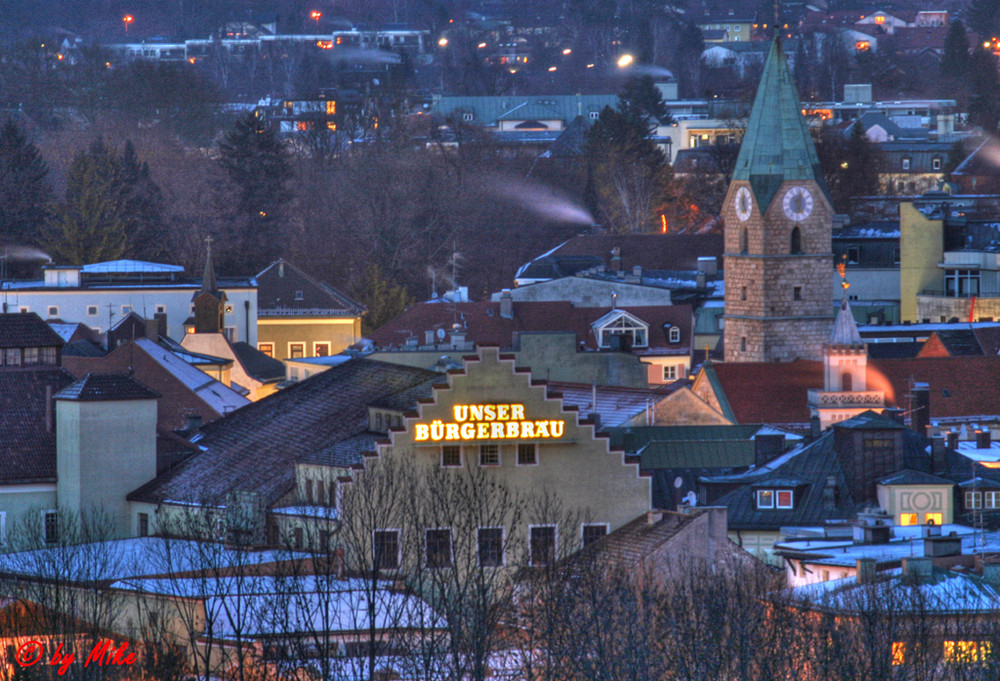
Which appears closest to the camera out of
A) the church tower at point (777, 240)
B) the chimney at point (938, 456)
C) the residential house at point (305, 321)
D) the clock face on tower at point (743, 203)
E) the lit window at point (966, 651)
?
the lit window at point (966, 651)

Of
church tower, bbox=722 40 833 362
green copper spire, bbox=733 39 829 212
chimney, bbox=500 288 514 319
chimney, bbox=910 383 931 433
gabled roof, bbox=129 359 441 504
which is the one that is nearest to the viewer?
gabled roof, bbox=129 359 441 504

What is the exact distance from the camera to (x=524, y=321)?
401ft

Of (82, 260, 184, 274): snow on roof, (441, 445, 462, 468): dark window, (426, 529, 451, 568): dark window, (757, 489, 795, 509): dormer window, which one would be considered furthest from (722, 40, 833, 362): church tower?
(426, 529, 451, 568): dark window

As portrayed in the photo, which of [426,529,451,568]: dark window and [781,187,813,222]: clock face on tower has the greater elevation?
[781,187,813,222]: clock face on tower

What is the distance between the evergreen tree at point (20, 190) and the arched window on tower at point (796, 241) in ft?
163

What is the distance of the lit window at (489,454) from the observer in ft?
200

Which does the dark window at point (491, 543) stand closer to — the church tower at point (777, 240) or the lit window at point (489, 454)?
the lit window at point (489, 454)

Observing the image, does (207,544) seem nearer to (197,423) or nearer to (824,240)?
(197,423)

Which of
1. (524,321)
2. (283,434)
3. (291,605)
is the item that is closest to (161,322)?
(524,321)

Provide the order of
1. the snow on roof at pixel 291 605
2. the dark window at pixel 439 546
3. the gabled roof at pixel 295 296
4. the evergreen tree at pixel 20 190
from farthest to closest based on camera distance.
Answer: the evergreen tree at pixel 20 190 < the gabled roof at pixel 295 296 < the dark window at pixel 439 546 < the snow on roof at pixel 291 605

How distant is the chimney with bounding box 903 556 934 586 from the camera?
5203 cm

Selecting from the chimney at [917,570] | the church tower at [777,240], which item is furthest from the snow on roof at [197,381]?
the chimney at [917,570]

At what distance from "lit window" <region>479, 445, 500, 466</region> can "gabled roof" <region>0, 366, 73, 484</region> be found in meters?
11.1

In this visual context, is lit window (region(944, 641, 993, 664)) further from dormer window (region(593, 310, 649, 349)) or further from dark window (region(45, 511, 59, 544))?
dormer window (region(593, 310, 649, 349))
